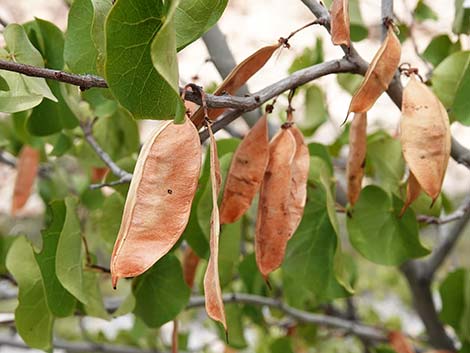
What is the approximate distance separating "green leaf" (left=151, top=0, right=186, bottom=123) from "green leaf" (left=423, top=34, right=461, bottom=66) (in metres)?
0.59

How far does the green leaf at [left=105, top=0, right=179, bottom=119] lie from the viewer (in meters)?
0.42

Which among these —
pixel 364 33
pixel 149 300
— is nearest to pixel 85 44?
pixel 149 300

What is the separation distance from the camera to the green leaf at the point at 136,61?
0.42 meters

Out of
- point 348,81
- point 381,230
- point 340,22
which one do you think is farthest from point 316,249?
point 348,81

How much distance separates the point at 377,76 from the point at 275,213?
13 cm

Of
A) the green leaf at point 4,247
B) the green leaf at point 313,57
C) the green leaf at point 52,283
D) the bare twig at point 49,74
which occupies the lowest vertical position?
the green leaf at point 4,247

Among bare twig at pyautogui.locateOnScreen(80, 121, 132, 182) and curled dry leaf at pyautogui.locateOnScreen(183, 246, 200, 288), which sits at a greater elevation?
bare twig at pyautogui.locateOnScreen(80, 121, 132, 182)

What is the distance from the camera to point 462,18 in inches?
32.1

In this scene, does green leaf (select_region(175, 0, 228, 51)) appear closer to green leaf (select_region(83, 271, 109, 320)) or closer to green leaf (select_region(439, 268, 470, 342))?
green leaf (select_region(83, 271, 109, 320))

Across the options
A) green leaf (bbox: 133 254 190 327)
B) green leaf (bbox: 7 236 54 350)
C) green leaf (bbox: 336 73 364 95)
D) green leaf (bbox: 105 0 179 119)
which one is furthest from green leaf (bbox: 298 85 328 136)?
green leaf (bbox: 105 0 179 119)

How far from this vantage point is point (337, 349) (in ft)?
4.88

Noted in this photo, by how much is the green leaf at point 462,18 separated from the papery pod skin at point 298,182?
1.15 ft

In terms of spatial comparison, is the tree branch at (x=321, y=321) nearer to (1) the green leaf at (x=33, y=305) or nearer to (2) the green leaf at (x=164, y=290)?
(2) the green leaf at (x=164, y=290)

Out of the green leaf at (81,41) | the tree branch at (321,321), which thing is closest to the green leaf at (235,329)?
the tree branch at (321,321)
